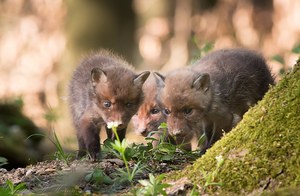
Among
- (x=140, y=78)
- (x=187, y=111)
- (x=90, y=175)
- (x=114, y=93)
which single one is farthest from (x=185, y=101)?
(x=90, y=175)

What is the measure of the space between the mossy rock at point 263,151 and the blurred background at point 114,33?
786 cm

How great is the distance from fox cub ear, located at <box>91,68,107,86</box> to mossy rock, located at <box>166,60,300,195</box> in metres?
2.29

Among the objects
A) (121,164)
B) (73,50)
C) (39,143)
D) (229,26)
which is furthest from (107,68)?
(229,26)

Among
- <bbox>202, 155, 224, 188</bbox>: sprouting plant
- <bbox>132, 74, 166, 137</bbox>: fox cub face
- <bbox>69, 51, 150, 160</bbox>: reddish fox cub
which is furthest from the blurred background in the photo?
<bbox>202, 155, 224, 188</bbox>: sprouting plant

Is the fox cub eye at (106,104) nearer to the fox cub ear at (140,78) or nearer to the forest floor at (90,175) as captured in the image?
the fox cub ear at (140,78)

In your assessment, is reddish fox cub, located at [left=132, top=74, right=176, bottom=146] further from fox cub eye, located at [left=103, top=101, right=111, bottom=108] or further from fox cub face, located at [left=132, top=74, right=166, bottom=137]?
fox cub eye, located at [left=103, top=101, right=111, bottom=108]

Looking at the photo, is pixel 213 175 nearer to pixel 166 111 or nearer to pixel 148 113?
pixel 166 111

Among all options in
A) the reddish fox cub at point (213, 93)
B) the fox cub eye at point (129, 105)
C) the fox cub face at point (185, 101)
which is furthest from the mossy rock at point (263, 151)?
the fox cub eye at point (129, 105)

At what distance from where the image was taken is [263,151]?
4207 millimetres

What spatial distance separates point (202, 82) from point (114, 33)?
29.1ft

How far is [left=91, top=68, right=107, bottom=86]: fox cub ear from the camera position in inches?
262

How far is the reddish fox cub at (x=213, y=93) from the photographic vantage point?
636 centimetres

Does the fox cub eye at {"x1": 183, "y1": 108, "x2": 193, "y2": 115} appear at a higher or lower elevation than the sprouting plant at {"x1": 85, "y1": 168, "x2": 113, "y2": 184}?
higher

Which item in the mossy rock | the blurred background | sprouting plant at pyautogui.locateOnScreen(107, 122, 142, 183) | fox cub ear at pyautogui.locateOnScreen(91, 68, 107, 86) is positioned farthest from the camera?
the blurred background
